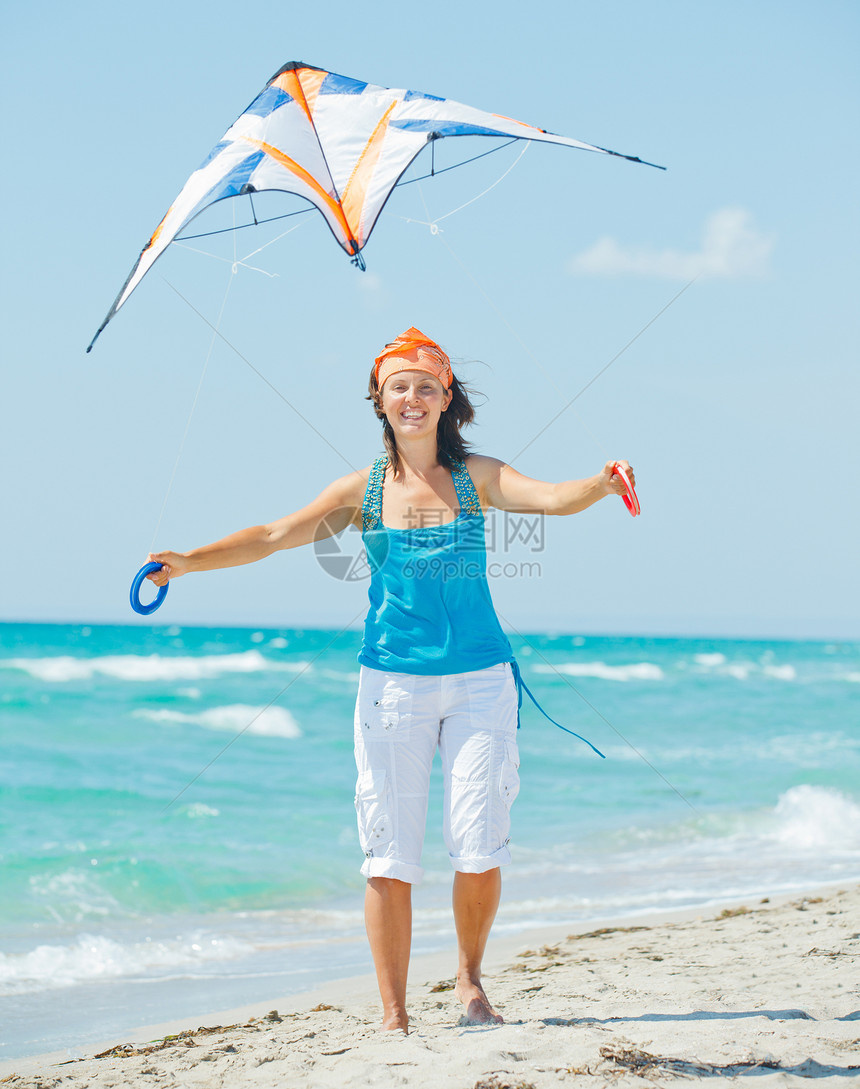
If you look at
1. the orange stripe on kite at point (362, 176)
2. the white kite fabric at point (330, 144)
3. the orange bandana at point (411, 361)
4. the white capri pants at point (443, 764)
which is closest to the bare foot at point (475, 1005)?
the white capri pants at point (443, 764)

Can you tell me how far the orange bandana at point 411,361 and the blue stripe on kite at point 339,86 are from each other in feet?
3.68

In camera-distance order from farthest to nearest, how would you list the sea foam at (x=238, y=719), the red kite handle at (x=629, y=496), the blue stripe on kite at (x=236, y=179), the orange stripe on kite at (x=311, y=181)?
the sea foam at (x=238, y=719), the orange stripe on kite at (x=311, y=181), the blue stripe on kite at (x=236, y=179), the red kite handle at (x=629, y=496)

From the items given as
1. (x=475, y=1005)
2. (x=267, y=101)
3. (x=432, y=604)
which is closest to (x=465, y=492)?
(x=432, y=604)

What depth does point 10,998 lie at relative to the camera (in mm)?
3820

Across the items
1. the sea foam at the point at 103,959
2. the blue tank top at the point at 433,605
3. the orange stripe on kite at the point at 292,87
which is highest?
the orange stripe on kite at the point at 292,87

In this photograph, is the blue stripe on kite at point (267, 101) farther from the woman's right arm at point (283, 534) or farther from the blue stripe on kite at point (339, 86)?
the woman's right arm at point (283, 534)

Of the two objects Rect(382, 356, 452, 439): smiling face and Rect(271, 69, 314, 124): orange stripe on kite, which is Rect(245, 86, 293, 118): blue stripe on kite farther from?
Rect(382, 356, 452, 439): smiling face

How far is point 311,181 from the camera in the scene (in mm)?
3359

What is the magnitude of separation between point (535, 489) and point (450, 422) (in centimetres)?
43

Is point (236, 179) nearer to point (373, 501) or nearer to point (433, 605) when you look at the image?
point (373, 501)

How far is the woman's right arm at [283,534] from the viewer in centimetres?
268

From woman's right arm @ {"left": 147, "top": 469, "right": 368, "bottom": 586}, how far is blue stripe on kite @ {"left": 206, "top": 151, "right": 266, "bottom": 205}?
3.67 ft

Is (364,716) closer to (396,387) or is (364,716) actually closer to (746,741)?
(396,387)

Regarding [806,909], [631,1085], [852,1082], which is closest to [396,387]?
[631,1085]
